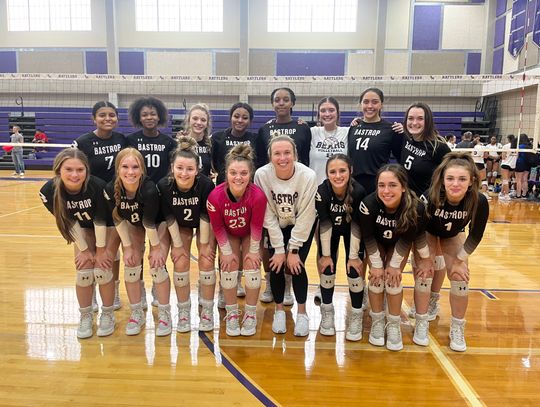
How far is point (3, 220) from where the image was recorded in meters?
6.87

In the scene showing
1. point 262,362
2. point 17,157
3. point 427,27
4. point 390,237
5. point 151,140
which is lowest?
point 262,362

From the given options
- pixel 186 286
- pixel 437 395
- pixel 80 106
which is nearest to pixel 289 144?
pixel 186 286

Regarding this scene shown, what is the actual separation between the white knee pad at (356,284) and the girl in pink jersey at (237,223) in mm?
661

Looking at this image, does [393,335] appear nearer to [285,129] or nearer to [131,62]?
[285,129]

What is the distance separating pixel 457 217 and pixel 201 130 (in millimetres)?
1993

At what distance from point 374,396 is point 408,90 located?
13.9 m

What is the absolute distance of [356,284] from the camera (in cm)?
302

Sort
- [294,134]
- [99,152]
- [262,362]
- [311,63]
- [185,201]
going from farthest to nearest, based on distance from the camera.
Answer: [311,63], [294,134], [99,152], [185,201], [262,362]

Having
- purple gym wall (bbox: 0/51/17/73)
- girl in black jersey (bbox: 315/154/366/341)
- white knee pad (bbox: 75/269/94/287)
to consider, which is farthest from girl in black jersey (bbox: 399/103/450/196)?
purple gym wall (bbox: 0/51/17/73)

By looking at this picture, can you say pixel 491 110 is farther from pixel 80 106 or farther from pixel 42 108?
pixel 42 108

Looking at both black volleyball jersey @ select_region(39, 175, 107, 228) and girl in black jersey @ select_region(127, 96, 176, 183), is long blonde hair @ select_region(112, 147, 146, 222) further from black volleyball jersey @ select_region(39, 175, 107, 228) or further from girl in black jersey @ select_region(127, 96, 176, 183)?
girl in black jersey @ select_region(127, 96, 176, 183)

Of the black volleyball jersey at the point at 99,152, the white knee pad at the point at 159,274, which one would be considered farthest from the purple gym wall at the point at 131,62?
the white knee pad at the point at 159,274

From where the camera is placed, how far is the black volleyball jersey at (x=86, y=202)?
9.29 feet

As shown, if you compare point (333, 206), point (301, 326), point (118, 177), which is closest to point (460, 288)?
point (333, 206)
